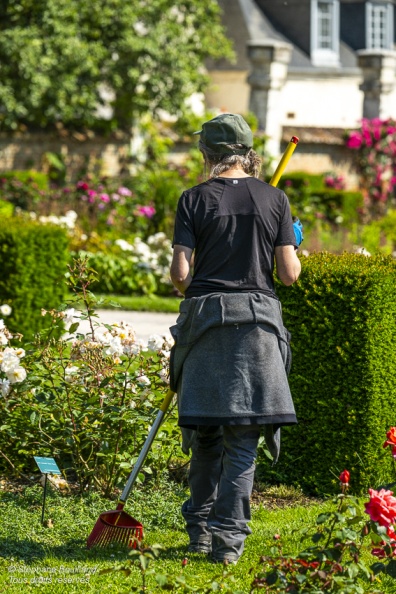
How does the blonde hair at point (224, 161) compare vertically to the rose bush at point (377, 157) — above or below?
above

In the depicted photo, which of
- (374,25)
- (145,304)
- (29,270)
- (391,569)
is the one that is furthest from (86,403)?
(374,25)

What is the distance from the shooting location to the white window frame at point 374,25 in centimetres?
3412

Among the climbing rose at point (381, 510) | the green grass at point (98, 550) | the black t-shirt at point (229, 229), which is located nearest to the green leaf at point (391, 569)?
the climbing rose at point (381, 510)

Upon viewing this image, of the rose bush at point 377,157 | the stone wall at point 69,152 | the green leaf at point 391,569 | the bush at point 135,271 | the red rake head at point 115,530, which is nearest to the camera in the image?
the green leaf at point 391,569

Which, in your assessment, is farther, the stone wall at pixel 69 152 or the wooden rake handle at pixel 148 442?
the stone wall at pixel 69 152

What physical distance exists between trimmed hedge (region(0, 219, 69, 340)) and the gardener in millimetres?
4270

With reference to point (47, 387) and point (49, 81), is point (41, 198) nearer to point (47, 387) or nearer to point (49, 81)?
point (49, 81)

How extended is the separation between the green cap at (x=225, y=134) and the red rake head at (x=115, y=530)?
150 cm

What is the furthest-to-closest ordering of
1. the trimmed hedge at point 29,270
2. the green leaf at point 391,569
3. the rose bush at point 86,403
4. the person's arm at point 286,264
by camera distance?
the trimmed hedge at point 29,270 < the rose bush at point 86,403 < the person's arm at point 286,264 < the green leaf at point 391,569

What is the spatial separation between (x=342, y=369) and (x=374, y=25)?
3061cm

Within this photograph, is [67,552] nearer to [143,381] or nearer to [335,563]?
[143,381]

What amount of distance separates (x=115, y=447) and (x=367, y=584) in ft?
4.93

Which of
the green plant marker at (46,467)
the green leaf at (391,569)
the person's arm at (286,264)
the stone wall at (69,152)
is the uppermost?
the person's arm at (286,264)

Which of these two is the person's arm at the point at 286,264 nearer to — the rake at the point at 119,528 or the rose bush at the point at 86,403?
the rake at the point at 119,528
